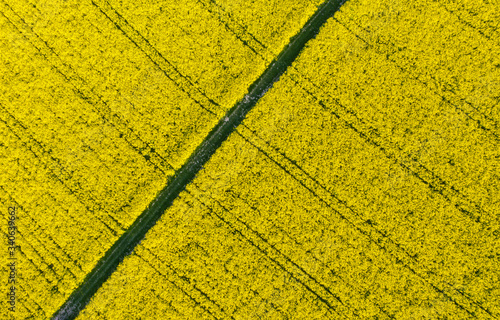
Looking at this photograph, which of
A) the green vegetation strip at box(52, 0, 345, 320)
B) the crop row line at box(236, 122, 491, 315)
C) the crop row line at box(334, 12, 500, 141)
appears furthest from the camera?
the crop row line at box(334, 12, 500, 141)

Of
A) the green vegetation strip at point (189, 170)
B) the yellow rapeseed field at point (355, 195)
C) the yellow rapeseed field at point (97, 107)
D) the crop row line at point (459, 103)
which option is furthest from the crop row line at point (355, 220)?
the crop row line at point (459, 103)

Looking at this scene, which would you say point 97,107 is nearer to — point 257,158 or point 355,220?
point 257,158

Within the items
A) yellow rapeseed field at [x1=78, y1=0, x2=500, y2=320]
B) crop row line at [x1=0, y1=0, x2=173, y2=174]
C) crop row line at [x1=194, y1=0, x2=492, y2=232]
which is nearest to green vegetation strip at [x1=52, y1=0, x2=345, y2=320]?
yellow rapeseed field at [x1=78, y1=0, x2=500, y2=320]

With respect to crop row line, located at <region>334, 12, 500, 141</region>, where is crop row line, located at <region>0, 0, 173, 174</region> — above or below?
below

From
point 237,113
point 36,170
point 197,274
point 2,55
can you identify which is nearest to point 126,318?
point 197,274

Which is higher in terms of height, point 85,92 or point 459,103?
point 459,103

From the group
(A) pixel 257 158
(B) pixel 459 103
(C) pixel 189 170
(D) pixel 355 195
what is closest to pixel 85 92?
(C) pixel 189 170

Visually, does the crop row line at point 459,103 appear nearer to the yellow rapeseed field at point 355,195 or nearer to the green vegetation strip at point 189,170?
the yellow rapeseed field at point 355,195

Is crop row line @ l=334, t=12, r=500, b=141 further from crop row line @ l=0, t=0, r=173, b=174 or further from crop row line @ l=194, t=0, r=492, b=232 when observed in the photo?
crop row line @ l=0, t=0, r=173, b=174
